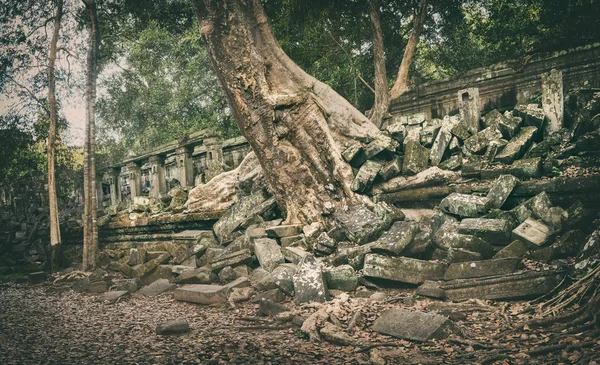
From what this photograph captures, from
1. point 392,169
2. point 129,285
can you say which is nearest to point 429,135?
point 392,169

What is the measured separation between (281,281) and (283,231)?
5.12 feet

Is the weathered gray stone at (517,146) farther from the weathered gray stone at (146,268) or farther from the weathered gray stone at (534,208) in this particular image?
the weathered gray stone at (146,268)

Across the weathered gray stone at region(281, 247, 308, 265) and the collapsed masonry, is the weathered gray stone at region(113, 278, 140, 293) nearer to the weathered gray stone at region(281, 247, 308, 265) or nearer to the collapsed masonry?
the collapsed masonry

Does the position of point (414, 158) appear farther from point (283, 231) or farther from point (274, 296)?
point (274, 296)

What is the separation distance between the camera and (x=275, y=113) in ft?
20.1

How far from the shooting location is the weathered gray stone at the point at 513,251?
3.81 metres

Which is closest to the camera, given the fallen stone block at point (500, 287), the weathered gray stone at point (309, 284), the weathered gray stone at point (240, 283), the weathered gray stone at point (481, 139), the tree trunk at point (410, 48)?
the fallen stone block at point (500, 287)

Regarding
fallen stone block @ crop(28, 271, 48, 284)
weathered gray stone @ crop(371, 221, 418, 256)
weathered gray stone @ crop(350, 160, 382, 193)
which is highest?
weathered gray stone @ crop(350, 160, 382, 193)

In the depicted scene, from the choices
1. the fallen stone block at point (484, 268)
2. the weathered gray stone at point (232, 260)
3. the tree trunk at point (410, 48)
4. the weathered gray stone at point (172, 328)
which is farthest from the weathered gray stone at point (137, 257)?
the tree trunk at point (410, 48)

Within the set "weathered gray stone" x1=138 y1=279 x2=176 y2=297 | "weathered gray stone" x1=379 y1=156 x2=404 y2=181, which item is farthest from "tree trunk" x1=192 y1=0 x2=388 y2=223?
"weathered gray stone" x1=138 y1=279 x2=176 y2=297

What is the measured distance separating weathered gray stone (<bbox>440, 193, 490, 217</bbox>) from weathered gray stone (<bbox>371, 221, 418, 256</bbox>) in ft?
1.77

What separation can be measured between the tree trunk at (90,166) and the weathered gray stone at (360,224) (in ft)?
17.6

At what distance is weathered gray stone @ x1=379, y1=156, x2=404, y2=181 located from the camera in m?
5.91

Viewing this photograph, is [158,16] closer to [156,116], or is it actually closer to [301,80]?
[301,80]
